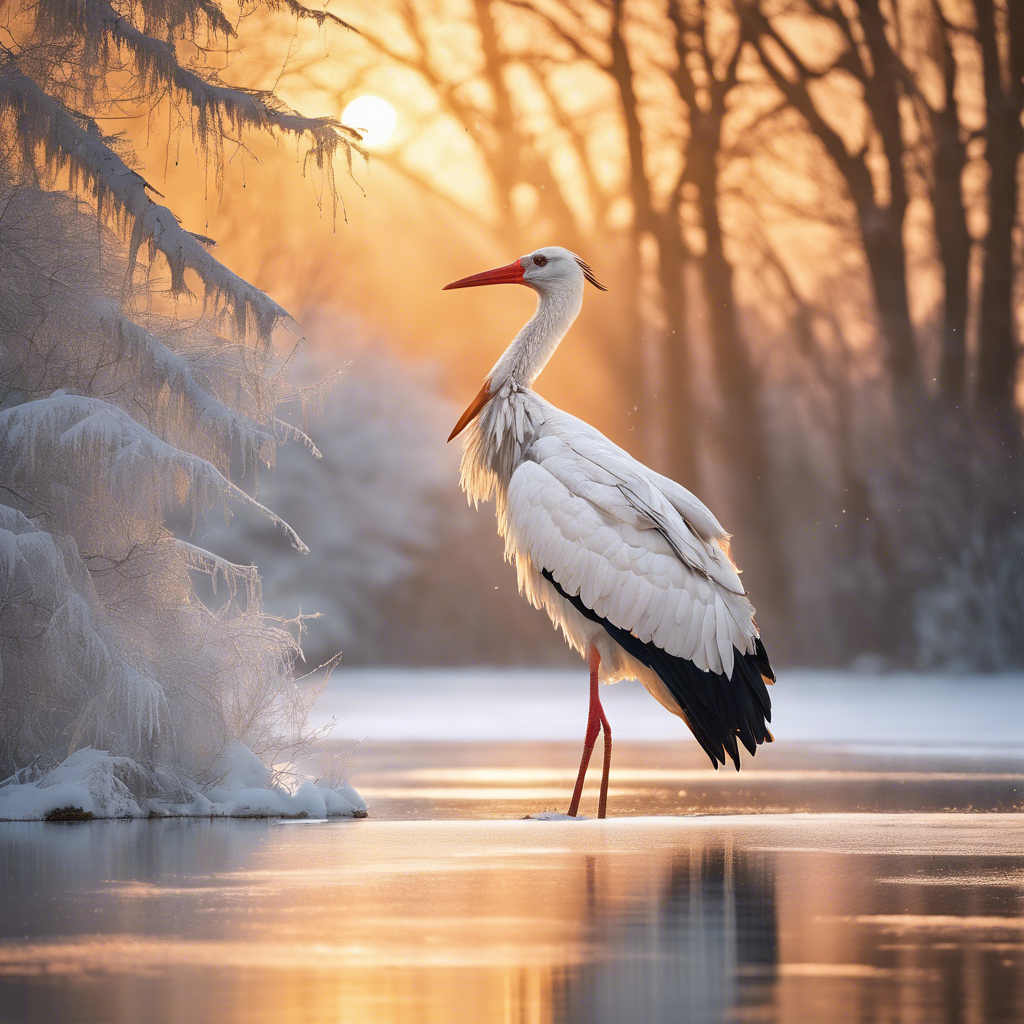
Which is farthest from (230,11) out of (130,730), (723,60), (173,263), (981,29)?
(981,29)

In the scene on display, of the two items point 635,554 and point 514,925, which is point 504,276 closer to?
point 635,554

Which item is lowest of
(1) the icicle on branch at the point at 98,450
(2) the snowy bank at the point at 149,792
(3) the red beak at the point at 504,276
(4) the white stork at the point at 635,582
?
(2) the snowy bank at the point at 149,792

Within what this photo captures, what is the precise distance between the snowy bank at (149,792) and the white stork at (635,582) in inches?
49.4

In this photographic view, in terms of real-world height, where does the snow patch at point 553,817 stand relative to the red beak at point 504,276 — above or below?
below

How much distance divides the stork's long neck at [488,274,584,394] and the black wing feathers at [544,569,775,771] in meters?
1.64

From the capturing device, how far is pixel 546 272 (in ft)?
25.1

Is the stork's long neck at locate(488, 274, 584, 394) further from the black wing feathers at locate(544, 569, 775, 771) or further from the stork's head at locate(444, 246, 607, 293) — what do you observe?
the black wing feathers at locate(544, 569, 775, 771)

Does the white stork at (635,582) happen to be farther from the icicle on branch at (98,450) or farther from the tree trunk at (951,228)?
the tree trunk at (951,228)

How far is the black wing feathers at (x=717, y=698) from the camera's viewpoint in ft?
20.7

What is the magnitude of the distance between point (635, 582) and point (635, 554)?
0.13 m

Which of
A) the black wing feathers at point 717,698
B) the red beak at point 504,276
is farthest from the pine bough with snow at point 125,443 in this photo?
the black wing feathers at point 717,698

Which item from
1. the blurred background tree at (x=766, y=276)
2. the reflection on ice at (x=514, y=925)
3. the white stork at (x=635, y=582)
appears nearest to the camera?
the reflection on ice at (x=514, y=925)

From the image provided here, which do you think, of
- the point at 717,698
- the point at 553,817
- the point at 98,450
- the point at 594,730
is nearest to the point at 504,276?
the point at 98,450

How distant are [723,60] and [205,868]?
683 inches
